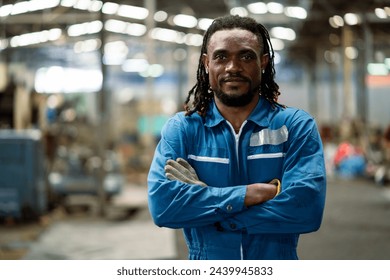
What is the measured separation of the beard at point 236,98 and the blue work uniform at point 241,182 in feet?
0.18

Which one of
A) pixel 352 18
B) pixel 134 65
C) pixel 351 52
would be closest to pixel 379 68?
pixel 352 18

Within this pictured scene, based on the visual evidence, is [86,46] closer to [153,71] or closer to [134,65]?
[134,65]

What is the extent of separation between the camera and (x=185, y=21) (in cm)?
1087

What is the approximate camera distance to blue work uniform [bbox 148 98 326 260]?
1.76 metres

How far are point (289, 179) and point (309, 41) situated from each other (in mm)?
13630

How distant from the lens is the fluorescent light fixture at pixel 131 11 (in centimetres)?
957

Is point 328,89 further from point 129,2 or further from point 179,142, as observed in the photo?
point 179,142

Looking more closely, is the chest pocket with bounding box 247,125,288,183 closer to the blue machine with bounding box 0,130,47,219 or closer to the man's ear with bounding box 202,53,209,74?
A: the man's ear with bounding box 202,53,209,74

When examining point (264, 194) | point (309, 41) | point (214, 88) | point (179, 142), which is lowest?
point (264, 194)

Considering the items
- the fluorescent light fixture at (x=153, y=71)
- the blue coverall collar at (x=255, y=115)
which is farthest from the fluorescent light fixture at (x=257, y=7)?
the blue coverall collar at (x=255, y=115)

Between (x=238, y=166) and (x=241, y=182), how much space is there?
5 cm

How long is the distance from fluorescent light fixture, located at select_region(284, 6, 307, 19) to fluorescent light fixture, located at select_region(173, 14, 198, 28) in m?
1.66
